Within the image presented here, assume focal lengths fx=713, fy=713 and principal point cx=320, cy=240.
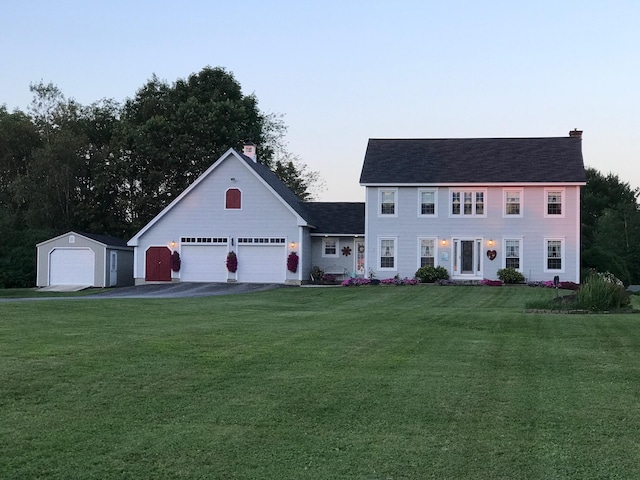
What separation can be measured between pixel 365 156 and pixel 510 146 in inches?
285

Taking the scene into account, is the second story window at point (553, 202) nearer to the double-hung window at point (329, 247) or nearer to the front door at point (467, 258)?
the front door at point (467, 258)

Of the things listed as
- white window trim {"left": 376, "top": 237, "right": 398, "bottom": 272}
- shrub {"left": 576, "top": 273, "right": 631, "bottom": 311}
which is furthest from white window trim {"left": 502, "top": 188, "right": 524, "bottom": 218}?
shrub {"left": 576, "top": 273, "right": 631, "bottom": 311}

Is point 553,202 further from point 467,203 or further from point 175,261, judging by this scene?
point 175,261

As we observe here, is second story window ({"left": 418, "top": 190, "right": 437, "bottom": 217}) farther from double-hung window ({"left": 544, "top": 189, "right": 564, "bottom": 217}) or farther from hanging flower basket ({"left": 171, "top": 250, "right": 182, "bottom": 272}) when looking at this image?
hanging flower basket ({"left": 171, "top": 250, "right": 182, "bottom": 272})

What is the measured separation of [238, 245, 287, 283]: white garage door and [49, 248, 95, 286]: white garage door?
7.62 meters

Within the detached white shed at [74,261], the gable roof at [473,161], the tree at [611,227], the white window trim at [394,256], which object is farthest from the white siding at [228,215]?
the tree at [611,227]

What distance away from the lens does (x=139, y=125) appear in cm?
4612

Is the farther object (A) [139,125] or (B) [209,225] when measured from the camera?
(A) [139,125]

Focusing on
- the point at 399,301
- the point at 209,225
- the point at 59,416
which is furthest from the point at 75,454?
the point at 209,225

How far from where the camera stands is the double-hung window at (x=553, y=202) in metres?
33.2

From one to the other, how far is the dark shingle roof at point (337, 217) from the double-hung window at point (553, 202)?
29.1ft

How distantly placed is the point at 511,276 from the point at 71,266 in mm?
21404

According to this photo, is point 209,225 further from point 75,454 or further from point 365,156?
point 75,454

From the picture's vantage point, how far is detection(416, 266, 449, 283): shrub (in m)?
33.2
